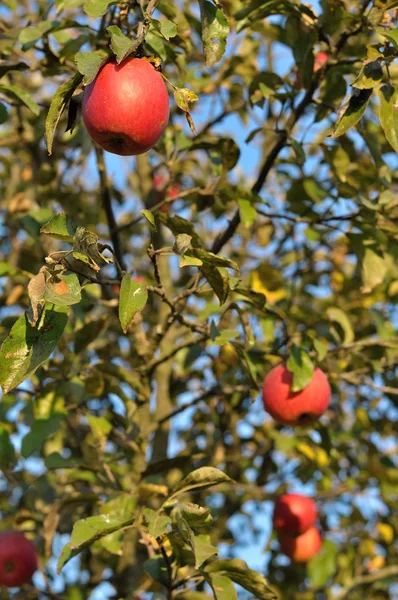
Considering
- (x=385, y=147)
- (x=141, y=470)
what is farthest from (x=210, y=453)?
(x=385, y=147)


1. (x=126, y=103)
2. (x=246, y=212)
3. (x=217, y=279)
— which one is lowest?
(x=246, y=212)

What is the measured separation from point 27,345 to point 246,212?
0.93 m

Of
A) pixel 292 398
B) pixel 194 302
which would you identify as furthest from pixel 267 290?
pixel 292 398

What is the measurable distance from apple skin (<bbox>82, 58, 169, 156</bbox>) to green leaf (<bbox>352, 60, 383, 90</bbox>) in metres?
0.46

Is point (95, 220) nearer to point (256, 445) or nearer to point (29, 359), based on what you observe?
point (256, 445)

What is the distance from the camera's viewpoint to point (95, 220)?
3184mm

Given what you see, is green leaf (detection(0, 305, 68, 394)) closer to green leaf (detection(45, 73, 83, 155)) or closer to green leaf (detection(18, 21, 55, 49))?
green leaf (detection(45, 73, 83, 155))

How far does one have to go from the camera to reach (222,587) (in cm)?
173

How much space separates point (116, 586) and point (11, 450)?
90 cm

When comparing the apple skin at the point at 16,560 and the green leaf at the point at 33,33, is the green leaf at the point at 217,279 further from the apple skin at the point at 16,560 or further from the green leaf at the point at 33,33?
the apple skin at the point at 16,560

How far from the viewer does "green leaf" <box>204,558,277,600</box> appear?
1.77m

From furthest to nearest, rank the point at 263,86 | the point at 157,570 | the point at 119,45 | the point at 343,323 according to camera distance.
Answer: the point at 343,323 → the point at 263,86 → the point at 157,570 → the point at 119,45

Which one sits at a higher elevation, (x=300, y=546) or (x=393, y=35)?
(x=393, y=35)

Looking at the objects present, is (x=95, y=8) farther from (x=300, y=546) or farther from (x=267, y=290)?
(x=300, y=546)
